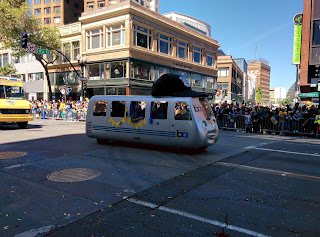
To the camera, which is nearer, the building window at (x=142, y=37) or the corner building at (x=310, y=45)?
the corner building at (x=310, y=45)

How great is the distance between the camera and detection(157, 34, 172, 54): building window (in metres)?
33.3

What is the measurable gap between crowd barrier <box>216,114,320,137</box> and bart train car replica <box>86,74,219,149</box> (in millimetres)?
8447

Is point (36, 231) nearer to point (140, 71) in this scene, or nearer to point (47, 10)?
point (140, 71)

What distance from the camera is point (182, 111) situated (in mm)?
8328

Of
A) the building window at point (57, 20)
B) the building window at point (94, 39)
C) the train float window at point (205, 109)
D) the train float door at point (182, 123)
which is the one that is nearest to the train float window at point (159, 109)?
the train float door at point (182, 123)

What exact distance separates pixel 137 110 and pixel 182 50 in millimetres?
29992

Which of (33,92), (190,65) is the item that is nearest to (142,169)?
(190,65)

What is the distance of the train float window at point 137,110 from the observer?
360 inches

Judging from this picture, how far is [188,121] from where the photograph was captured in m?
8.21

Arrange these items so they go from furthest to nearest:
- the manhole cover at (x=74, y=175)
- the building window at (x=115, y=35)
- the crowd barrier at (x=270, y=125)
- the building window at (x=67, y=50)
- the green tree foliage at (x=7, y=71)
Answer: the green tree foliage at (x=7, y=71), the building window at (x=67, y=50), the building window at (x=115, y=35), the crowd barrier at (x=270, y=125), the manhole cover at (x=74, y=175)

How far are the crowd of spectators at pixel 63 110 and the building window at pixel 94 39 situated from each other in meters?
9.22

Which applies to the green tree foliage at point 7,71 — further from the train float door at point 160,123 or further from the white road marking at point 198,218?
the white road marking at point 198,218

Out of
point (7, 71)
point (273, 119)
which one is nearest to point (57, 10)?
point (7, 71)

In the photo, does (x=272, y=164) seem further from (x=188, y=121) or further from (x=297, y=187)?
(x=188, y=121)
